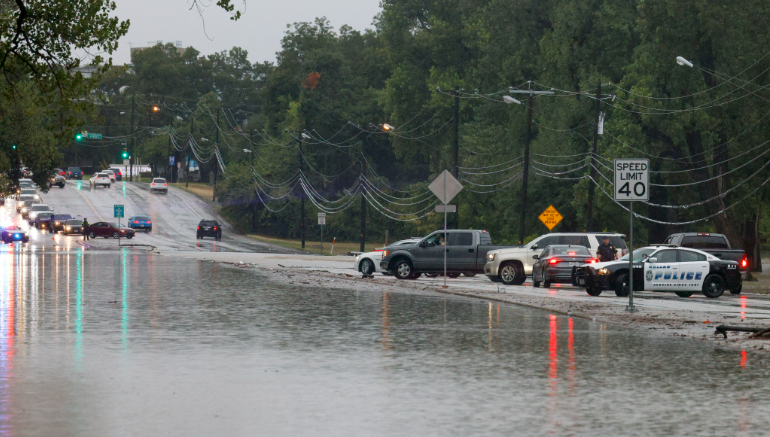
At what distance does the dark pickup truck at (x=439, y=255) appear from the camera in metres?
35.5

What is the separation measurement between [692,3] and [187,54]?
496 ft

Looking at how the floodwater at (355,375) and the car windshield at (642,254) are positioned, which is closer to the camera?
the floodwater at (355,375)

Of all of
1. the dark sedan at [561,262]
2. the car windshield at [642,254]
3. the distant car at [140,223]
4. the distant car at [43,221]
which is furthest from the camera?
the distant car at [43,221]

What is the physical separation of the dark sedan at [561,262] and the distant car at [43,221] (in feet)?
235

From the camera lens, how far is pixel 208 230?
3455 inches

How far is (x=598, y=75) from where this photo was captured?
6103 cm

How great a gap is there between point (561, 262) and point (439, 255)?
5328mm

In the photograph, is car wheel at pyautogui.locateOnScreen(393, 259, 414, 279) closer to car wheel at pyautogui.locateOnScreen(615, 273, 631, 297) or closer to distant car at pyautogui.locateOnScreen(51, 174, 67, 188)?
car wheel at pyautogui.locateOnScreen(615, 273, 631, 297)

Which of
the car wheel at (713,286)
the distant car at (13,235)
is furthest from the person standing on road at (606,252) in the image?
the distant car at (13,235)

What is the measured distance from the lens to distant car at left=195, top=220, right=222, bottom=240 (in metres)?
87.2

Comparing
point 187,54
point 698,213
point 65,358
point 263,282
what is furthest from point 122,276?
point 187,54

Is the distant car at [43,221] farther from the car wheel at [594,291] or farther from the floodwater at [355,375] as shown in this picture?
the floodwater at [355,375]

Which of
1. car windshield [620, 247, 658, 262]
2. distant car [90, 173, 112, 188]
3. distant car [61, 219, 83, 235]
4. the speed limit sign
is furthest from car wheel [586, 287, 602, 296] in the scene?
distant car [90, 173, 112, 188]

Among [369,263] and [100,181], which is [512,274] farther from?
[100,181]
